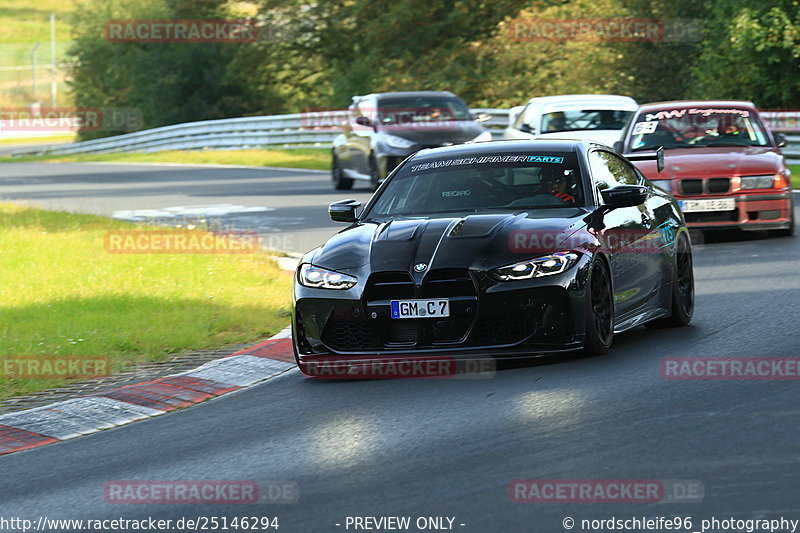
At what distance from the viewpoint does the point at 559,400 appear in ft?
25.9

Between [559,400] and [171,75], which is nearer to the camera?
[559,400]

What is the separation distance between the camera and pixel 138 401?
8.90m

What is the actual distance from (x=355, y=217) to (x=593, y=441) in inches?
140

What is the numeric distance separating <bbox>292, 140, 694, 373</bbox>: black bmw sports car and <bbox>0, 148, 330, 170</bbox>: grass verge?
2287 cm

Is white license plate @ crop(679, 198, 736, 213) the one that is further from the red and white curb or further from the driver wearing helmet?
the red and white curb

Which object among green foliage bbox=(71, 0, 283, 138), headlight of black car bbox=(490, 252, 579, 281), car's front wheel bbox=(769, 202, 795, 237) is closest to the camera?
headlight of black car bbox=(490, 252, 579, 281)

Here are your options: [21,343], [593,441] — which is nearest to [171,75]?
[21,343]

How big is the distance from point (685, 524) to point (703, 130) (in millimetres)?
11884

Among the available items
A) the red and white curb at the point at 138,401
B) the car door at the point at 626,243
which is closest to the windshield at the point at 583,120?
the car door at the point at 626,243

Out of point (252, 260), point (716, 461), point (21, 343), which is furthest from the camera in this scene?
point (252, 260)

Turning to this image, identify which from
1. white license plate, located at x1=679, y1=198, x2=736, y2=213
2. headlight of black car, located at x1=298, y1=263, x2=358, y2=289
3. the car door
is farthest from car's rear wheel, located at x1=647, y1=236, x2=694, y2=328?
white license plate, located at x1=679, y1=198, x2=736, y2=213

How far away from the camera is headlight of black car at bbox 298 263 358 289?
885cm

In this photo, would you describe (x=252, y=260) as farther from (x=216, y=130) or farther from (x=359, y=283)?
(x=216, y=130)

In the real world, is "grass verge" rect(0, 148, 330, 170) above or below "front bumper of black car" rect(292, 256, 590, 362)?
below
